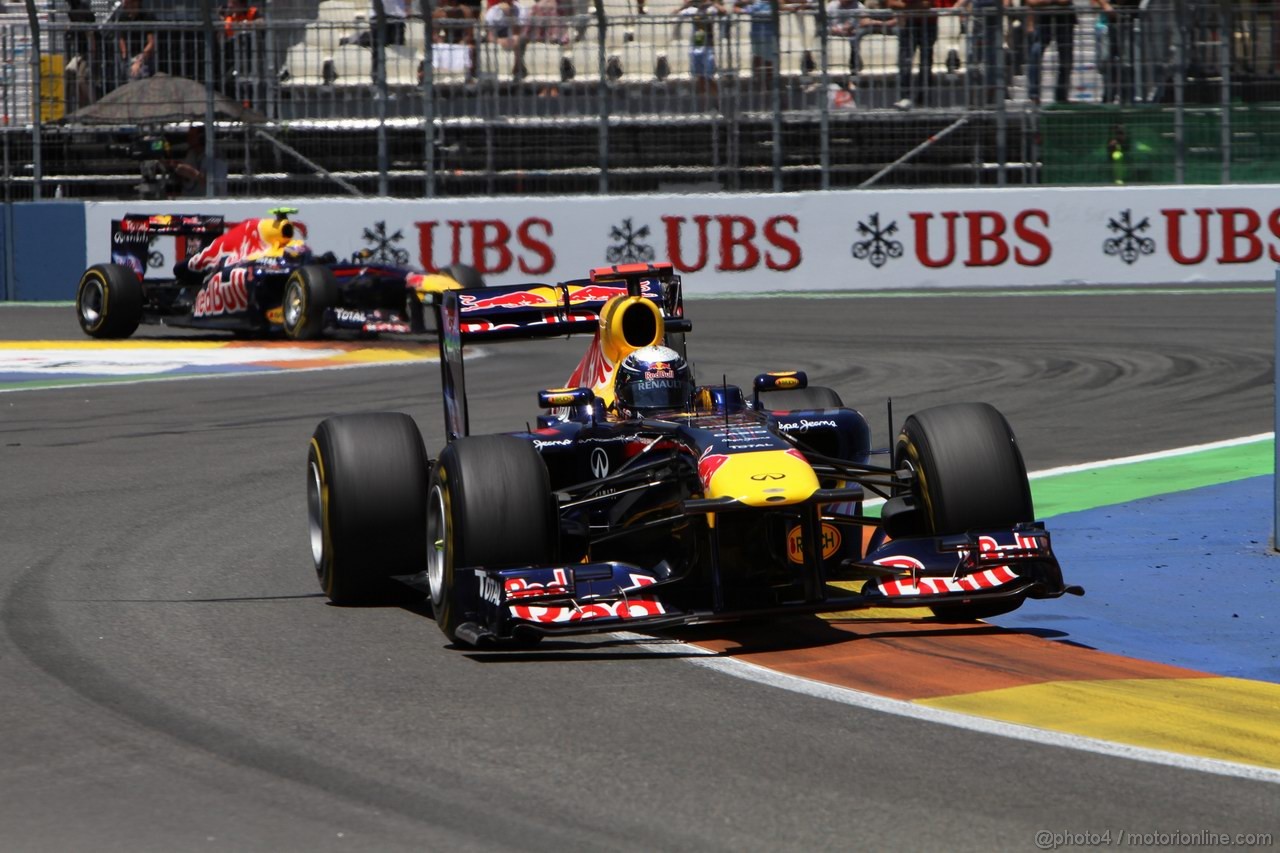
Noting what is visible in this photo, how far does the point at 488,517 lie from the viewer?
624 centimetres

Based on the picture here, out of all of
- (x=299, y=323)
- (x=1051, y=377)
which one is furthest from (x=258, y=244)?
(x=1051, y=377)

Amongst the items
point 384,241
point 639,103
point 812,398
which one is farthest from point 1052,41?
point 812,398

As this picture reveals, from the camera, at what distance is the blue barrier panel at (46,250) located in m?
22.4

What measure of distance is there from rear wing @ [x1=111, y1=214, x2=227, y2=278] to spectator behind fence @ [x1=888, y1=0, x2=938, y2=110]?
8.16 meters

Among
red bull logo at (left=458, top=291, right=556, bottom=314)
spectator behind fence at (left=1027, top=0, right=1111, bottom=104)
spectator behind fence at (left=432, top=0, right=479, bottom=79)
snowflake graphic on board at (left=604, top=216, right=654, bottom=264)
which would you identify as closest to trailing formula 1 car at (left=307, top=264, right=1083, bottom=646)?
red bull logo at (left=458, top=291, right=556, bottom=314)

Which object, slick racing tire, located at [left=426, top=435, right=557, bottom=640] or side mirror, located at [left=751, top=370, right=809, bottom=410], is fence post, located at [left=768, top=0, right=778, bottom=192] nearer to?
side mirror, located at [left=751, top=370, right=809, bottom=410]

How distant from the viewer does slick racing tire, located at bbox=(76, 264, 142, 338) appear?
1816 centimetres

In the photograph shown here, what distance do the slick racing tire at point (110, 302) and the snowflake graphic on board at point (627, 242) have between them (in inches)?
237

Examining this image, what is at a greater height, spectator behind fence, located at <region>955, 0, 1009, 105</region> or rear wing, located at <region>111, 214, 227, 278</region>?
spectator behind fence, located at <region>955, 0, 1009, 105</region>

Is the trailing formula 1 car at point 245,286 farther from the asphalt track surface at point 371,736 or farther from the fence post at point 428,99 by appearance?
the asphalt track surface at point 371,736

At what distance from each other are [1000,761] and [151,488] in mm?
6210

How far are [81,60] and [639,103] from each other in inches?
260

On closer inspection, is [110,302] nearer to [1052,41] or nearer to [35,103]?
[35,103]

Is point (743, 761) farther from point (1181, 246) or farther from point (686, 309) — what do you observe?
point (1181, 246)
